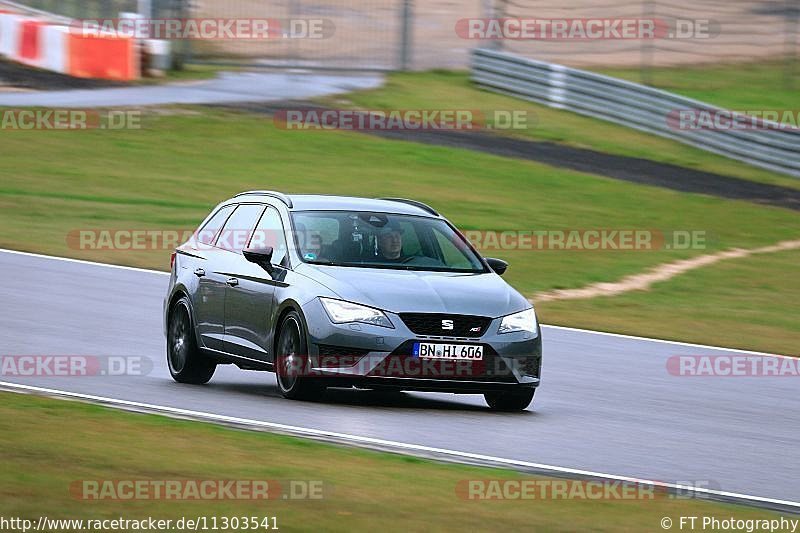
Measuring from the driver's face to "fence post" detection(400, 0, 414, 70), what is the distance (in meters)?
26.1

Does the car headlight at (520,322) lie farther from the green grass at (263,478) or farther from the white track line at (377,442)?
the green grass at (263,478)

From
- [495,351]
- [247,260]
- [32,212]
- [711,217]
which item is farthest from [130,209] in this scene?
[495,351]

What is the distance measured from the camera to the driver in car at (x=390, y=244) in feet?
37.8

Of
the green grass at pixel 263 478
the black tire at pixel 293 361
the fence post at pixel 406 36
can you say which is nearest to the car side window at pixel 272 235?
the black tire at pixel 293 361

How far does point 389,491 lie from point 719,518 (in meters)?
1.54

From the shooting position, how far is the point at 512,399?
11.3 m

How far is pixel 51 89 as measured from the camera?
30828mm

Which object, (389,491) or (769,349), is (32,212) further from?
(389,491)

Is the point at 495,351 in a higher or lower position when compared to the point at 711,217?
higher

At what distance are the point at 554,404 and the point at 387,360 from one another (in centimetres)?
173
